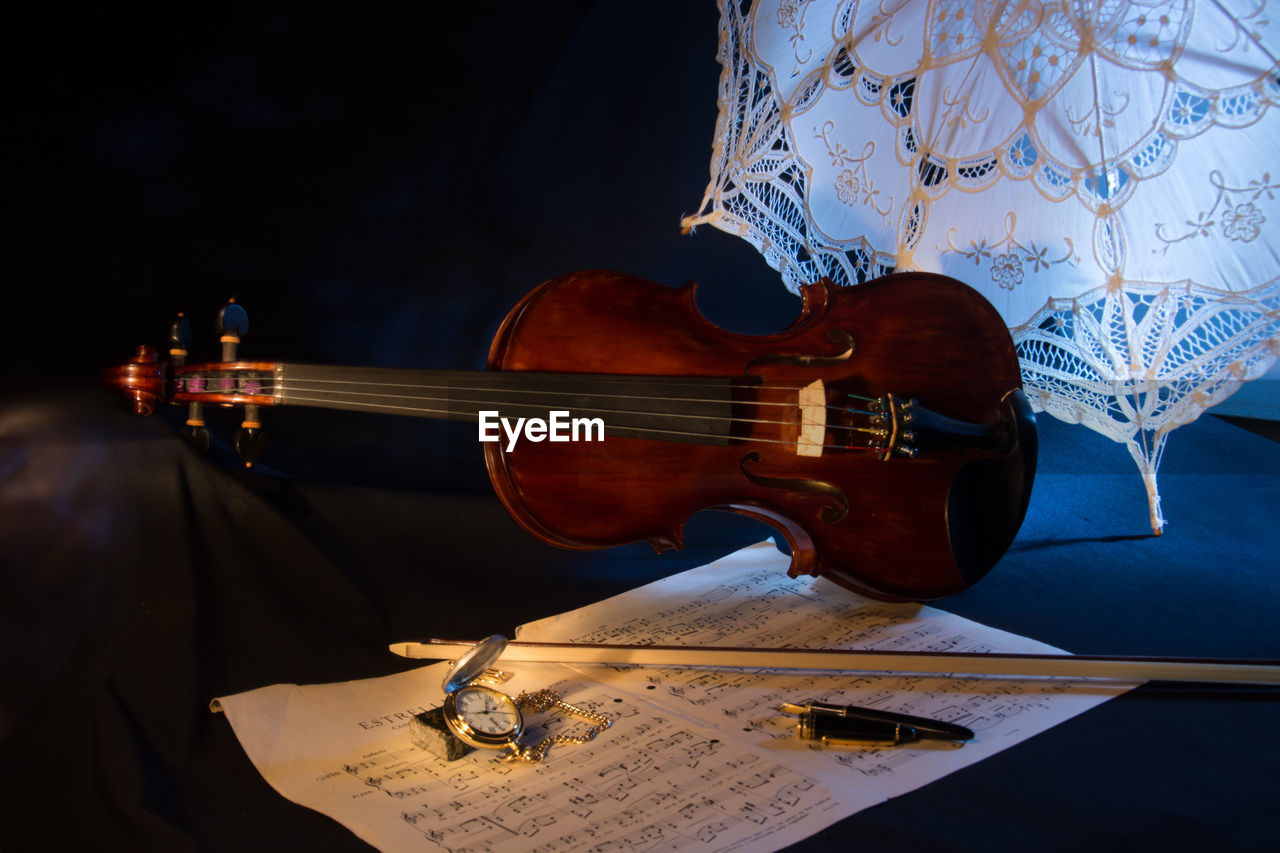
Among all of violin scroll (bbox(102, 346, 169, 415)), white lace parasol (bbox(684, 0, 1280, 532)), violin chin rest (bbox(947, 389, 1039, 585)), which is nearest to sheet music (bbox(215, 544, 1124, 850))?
violin chin rest (bbox(947, 389, 1039, 585))

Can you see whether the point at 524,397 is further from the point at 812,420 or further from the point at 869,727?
the point at 869,727

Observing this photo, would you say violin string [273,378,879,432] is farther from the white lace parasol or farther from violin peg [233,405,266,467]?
the white lace parasol

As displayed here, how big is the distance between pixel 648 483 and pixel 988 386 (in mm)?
563

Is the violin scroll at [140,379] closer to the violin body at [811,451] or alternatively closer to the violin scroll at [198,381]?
the violin scroll at [198,381]

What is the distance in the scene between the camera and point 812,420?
121 centimetres

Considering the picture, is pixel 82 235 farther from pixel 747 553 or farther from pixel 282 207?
pixel 747 553

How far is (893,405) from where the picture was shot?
1216 millimetres

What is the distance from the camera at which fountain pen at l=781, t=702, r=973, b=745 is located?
101 cm

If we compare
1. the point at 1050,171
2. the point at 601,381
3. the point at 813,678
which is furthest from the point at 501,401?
the point at 1050,171

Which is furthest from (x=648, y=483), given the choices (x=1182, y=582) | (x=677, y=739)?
(x=1182, y=582)

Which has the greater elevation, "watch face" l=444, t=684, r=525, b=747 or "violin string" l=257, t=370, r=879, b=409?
"violin string" l=257, t=370, r=879, b=409

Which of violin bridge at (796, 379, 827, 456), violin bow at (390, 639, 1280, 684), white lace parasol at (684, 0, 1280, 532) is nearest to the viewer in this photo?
violin bow at (390, 639, 1280, 684)

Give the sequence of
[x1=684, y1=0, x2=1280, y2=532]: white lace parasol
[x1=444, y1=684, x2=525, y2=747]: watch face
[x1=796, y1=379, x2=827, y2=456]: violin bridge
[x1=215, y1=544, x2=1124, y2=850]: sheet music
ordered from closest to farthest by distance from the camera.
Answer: [x1=215, y1=544, x2=1124, y2=850]: sheet music → [x1=444, y1=684, x2=525, y2=747]: watch face → [x1=796, y1=379, x2=827, y2=456]: violin bridge → [x1=684, y1=0, x2=1280, y2=532]: white lace parasol

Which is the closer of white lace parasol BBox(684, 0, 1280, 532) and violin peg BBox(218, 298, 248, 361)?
violin peg BBox(218, 298, 248, 361)
